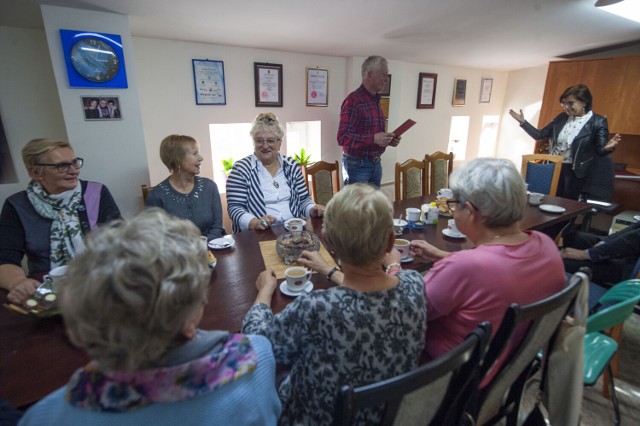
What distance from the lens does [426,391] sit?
662mm

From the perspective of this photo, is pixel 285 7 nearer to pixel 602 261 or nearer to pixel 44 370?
pixel 44 370

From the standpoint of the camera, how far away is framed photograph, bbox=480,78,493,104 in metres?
5.23

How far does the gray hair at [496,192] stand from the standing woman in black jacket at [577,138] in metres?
2.97

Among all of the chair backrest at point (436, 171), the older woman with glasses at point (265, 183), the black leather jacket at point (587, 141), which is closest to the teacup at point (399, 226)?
the older woman with glasses at point (265, 183)

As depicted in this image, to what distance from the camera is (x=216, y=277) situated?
1.28 m

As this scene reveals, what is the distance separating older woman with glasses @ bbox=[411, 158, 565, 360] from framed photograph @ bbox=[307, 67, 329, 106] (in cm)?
286

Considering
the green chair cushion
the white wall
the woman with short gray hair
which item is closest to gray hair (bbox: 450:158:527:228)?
the green chair cushion

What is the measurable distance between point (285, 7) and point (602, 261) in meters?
2.53

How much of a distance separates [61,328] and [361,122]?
2.53 metres

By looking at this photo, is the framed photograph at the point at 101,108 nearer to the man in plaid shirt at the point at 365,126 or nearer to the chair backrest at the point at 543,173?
the man in plaid shirt at the point at 365,126

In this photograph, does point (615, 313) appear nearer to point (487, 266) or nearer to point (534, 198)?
point (487, 266)

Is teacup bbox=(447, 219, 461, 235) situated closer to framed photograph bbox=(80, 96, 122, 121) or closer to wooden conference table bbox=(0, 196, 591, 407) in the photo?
wooden conference table bbox=(0, 196, 591, 407)

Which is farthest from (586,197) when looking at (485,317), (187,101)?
(187,101)

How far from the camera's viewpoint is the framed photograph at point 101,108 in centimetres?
210
